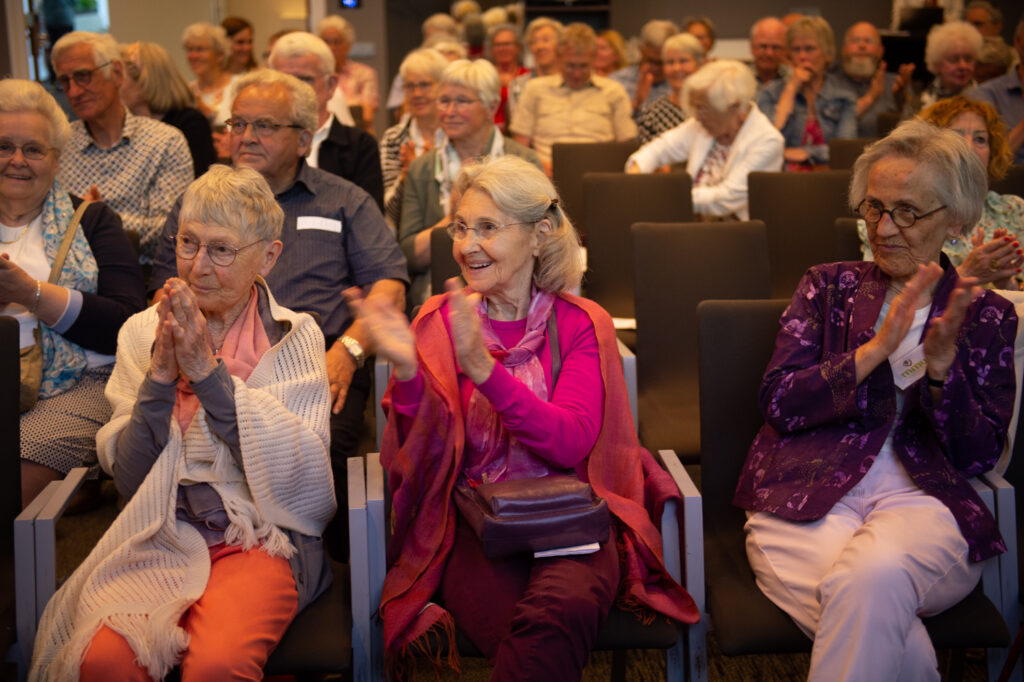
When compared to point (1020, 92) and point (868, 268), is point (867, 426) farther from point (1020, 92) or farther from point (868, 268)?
point (1020, 92)

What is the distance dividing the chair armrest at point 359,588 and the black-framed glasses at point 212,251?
0.57m

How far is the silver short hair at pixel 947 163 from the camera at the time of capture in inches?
83.1

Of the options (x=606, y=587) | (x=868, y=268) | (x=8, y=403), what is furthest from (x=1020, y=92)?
(x=8, y=403)

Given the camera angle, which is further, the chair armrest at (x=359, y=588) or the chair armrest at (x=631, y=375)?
the chair armrest at (x=631, y=375)

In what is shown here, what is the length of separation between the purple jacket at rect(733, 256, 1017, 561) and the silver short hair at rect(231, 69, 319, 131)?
5.10 feet

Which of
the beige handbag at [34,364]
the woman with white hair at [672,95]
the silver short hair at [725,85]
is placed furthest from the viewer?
the woman with white hair at [672,95]

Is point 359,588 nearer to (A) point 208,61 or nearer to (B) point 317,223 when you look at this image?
(B) point 317,223

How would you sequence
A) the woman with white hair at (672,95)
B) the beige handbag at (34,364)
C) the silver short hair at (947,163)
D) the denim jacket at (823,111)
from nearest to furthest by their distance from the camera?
the silver short hair at (947,163) < the beige handbag at (34,364) < the woman with white hair at (672,95) < the denim jacket at (823,111)

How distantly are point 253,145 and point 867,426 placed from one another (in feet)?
5.99

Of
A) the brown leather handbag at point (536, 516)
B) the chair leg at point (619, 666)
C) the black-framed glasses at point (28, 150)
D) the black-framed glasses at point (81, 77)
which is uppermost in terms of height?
the black-framed glasses at point (81, 77)

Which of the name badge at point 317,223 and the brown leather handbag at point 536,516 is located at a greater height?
the name badge at point 317,223

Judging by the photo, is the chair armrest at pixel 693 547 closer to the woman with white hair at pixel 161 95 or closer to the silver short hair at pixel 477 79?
the silver short hair at pixel 477 79

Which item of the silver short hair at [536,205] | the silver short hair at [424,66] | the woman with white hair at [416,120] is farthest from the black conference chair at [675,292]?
the silver short hair at [424,66]

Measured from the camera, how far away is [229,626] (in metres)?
1.74
